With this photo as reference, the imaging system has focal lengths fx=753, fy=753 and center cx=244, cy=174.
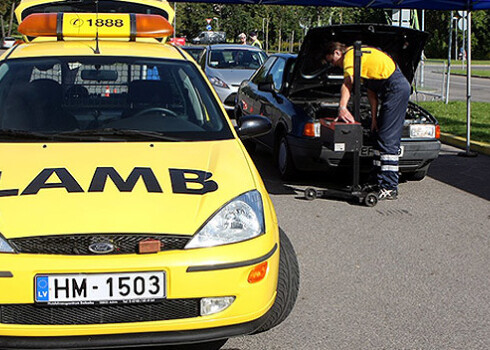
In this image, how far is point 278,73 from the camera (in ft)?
30.9

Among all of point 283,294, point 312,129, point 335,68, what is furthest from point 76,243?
point 335,68

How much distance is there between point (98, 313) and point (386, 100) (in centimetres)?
495

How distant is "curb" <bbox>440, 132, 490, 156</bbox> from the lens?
11.0 metres

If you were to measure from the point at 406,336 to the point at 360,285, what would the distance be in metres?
0.89

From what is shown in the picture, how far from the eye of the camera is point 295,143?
8.13m

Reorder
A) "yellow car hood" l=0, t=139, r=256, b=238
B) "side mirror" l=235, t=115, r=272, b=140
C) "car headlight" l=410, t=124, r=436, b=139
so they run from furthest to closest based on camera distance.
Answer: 1. "car headlight" l=410, t=124, r=436, b=139
2. "side mirror" l=235, t=115, r=272, b=140
3. "yellow car hood" l=0, t=139, r=256, b=238

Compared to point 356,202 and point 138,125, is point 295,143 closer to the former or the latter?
point 356,202

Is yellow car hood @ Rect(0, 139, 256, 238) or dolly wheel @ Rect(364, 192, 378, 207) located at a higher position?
yellow car hood @ Rect(0, 139, 256, 238)

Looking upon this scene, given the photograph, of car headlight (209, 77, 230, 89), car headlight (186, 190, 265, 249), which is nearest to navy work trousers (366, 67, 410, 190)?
car headlight (186, 190, 265, 249)

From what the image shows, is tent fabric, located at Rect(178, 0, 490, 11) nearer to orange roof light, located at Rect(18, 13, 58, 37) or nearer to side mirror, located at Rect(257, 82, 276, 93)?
side mirror, located at Rect(257, 82, 276, 93)

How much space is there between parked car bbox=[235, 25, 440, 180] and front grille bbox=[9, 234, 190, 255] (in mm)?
4749

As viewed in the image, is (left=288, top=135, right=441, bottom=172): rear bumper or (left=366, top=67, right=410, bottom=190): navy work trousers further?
(left=288, top=135, right=441, bottom=172): rear bumper

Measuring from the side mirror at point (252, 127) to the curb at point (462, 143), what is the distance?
6875 mm

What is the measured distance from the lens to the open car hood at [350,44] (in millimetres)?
8031
